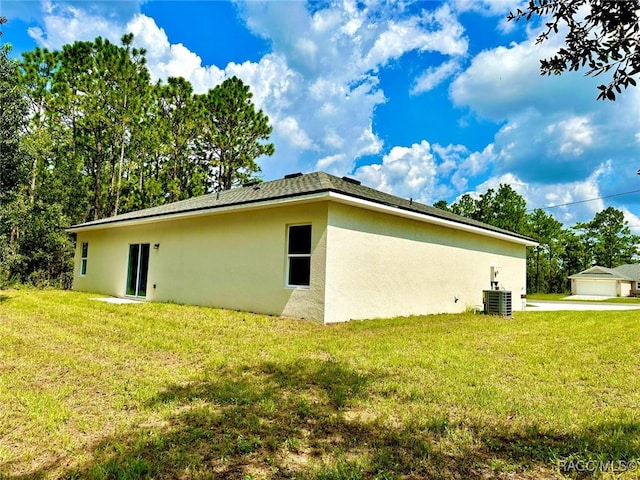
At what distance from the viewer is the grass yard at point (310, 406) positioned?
2.68 metres

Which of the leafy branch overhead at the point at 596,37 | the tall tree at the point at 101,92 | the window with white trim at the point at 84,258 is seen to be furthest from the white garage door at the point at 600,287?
the leafy branch overhead at the point at 596,37

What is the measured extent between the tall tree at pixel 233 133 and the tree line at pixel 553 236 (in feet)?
87.7

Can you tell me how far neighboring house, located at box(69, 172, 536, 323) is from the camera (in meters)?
8.84

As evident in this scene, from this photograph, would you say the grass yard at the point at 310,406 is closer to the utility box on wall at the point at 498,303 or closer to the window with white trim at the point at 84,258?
the utility box on wall at the point at 498,303

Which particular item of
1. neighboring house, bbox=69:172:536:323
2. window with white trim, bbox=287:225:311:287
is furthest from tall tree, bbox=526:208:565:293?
window with white trim, bbox=287:225:311:287

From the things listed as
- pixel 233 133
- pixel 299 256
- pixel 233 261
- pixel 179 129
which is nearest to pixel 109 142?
pixel 179 129

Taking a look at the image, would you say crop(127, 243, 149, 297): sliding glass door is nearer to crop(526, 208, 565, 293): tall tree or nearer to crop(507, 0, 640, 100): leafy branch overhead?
crop(507, 0, 640, 100): leafy branch overhead

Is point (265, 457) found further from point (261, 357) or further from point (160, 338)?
point (160, 338)

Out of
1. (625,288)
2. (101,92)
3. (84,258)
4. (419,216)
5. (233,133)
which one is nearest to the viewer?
(419,216)

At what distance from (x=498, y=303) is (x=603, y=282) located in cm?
3620

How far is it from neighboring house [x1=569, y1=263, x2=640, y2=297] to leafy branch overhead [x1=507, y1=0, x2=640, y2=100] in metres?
45.5

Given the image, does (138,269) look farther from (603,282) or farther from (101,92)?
(603,282)

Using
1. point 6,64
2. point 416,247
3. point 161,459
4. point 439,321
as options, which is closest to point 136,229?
point 6,64

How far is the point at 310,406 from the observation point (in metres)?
3.75
